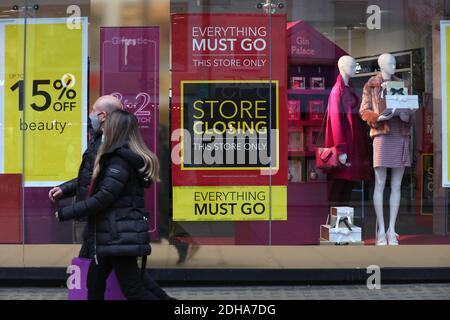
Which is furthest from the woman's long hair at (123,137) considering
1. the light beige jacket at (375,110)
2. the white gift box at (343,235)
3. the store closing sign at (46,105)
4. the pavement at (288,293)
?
the light beige jacket at (375,110)

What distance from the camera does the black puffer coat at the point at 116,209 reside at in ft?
14.9

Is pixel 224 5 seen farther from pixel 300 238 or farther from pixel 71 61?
pixel 300 238

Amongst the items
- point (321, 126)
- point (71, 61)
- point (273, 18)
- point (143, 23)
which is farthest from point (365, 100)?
point (71, 61)

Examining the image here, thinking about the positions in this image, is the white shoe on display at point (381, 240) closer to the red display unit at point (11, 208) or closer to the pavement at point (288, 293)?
the pavement at point (288, 293)

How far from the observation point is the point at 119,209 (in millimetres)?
4613

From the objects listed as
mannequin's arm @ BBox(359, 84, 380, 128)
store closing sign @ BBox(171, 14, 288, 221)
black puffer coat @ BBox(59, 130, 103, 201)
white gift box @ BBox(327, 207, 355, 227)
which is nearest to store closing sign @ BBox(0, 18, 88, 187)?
store closing sign @ BBox(171, 14, 288, 221)

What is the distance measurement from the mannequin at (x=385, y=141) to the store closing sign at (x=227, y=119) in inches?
38.3

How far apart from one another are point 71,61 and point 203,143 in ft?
5.31

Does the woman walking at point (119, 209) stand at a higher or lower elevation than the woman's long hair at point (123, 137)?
lower

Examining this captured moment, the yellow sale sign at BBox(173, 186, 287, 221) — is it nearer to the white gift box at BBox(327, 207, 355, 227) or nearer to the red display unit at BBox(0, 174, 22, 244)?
the white gift box at BBox(327, 207, 355, 227)

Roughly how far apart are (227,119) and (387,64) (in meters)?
1.85
